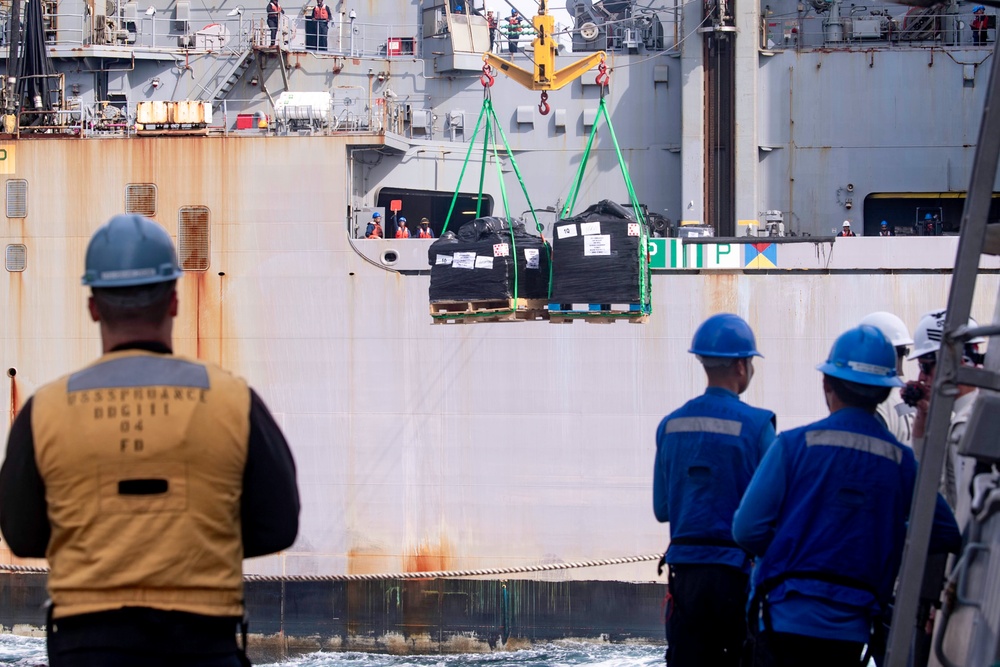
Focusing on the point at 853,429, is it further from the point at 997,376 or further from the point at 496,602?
the point at 496,602

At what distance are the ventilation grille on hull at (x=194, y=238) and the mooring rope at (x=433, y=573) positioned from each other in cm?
330

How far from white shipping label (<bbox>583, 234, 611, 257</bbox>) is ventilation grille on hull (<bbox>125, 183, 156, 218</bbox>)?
5365mm

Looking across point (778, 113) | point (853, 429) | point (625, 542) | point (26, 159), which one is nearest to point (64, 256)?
point (26, 159)

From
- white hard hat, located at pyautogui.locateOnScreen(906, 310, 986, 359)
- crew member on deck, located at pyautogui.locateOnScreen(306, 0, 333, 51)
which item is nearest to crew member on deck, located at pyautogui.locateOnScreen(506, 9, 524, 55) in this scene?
crew member on deck, located at pyautogui.locateOnScreen(306, 0, 333, 51)

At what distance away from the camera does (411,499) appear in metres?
11.1

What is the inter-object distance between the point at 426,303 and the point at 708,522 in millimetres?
7785

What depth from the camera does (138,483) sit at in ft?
7.30

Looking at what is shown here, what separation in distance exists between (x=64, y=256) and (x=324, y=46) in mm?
4348

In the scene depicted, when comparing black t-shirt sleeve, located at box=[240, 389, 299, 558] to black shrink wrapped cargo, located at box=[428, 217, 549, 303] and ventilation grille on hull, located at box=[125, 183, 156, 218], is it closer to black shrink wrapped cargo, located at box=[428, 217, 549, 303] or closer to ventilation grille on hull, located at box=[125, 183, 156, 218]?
black shrink wrapped cargo, located at box=[428, 217, 549, 303]

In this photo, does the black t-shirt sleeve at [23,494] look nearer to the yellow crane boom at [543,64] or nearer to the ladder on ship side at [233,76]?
the yellow crane boom at [543,64]

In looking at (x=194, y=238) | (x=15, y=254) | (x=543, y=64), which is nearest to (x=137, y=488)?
(x=543, y=64)

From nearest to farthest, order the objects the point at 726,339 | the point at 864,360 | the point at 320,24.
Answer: the point at 864,360, the point at 726,339, the point at 320,24

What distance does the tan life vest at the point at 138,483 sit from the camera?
7.27 ft

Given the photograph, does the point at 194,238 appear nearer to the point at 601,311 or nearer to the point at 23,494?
the point at 601,311
